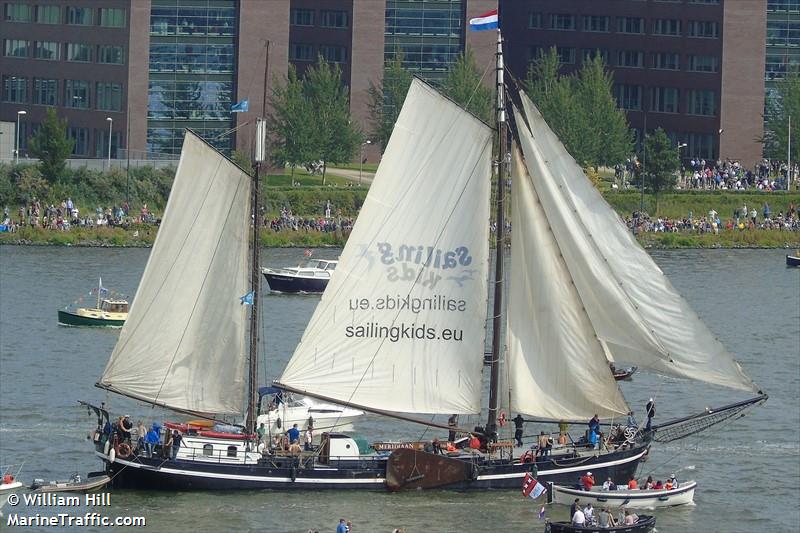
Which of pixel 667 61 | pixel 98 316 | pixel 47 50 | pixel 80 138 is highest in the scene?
pixel 667 61

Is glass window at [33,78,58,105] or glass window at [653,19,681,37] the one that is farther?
glass window at [653,19,681,37]

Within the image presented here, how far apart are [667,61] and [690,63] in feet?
7.36

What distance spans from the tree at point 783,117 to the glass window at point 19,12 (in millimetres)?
68864

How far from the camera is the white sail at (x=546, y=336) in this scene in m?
64.1

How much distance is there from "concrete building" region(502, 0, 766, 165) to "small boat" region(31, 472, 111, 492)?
123 m

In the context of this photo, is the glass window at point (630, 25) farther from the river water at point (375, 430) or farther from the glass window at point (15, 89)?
the river water at point (375, 430)

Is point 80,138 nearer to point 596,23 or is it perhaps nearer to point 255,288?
point 596,23

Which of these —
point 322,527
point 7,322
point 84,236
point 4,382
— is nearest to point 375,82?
point 84,236

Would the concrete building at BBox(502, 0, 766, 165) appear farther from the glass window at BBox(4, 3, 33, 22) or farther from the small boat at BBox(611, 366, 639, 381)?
the small boat at BBox(611, 366, 639, 381)

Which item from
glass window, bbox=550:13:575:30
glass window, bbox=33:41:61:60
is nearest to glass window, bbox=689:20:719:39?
glass window, bbox=550:13:575:30

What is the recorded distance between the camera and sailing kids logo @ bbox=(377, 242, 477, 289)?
64.3 meters

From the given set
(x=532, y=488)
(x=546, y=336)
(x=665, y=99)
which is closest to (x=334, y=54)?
(x=665, y=99)

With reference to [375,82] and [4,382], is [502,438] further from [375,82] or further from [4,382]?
[375,82]

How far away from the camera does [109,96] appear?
173 m
